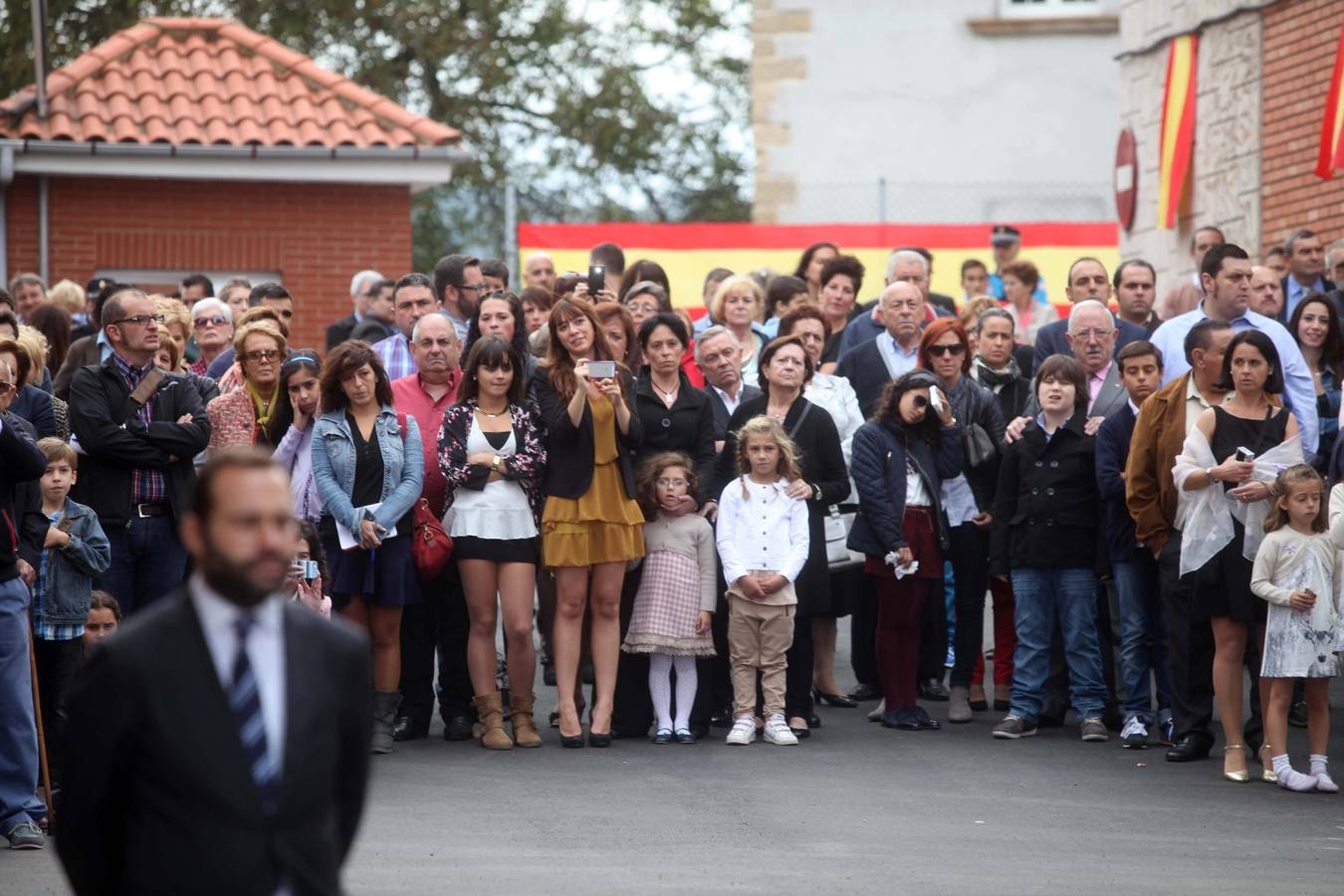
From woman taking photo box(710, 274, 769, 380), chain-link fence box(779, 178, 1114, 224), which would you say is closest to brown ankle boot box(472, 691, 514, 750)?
woman taking photo box(710, 274, 769, 380)

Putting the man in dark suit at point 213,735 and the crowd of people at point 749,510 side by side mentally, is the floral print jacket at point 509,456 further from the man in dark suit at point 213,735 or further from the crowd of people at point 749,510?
the man in dark suit at point 213,735

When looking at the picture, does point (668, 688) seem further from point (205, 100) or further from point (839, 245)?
point (205, 100)

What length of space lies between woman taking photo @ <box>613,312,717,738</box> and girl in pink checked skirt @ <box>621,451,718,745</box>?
99 mm

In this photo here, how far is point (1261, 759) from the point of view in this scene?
9.49 metres

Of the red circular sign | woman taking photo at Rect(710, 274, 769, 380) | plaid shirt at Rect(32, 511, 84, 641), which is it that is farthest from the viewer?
the red circular sign

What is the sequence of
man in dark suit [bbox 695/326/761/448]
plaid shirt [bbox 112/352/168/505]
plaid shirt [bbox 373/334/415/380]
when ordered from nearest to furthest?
1. plaid shirt [bbox 112/352/168/505]
2. man in dark suit [bbox 695/326/761/448]
3. plaid shirt [bbox 373/334/415/380]

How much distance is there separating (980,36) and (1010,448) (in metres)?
16.2

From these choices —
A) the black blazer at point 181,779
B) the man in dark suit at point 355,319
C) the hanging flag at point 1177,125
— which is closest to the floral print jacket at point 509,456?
the man in dark suit at point 355,319

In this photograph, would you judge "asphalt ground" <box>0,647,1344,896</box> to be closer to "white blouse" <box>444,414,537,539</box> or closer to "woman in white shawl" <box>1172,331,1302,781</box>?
"woman in white shawl" <box>1172,331,1302,781</box>

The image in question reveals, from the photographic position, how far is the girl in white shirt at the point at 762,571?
1017cm

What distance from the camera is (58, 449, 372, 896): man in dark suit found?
13.0 ft

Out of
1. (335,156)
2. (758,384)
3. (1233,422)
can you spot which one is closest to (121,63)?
(335,156)

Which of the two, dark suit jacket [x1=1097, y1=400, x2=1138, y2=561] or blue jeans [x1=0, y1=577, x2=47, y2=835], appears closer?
blue jeans [x1=0, y1=577, x2=47, y2=835]

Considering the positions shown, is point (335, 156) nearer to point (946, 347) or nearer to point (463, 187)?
point (946, 347)
